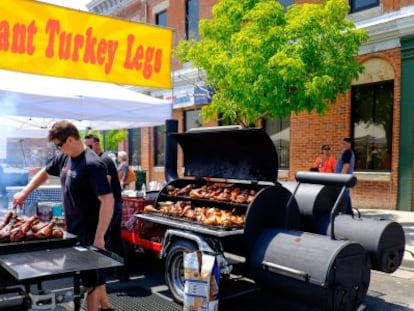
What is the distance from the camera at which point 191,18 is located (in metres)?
18.5

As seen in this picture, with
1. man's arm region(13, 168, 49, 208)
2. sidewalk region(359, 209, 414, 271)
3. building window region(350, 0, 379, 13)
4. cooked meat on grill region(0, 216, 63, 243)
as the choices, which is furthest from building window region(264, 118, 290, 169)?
cooked meat on grill region(0, 216, 63, 243)

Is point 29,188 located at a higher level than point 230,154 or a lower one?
lower

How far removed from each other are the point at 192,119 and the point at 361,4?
29.1 ft

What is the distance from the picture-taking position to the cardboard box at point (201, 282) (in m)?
4.14

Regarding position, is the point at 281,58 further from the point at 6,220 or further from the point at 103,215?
the point at 6,220

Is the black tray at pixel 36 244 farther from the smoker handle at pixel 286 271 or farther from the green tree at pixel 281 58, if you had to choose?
the green tree at pixel 281 58

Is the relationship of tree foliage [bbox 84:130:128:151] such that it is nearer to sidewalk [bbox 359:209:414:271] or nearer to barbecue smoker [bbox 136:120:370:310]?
sidewalk [bbox 359:209:414:271]

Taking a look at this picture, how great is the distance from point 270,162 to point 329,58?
5.04 metres

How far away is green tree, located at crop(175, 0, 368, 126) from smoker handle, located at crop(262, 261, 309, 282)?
4.96 metres

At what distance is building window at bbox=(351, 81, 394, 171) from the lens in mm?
11516

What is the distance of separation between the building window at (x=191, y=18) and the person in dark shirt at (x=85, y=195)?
14765 millimetres

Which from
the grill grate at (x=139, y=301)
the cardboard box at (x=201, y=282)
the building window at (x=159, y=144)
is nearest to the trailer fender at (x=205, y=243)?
the cardboard box at (x=201, y=282)

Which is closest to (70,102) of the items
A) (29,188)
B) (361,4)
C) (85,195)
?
(29,188)

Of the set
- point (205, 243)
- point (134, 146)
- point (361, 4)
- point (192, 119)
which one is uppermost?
point (361, 4)
